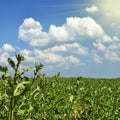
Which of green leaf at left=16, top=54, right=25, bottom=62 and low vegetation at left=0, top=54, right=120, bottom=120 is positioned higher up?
green leaf at left=16, top=54, right=25, bottom=62

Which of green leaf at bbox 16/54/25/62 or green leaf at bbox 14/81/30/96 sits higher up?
green leaf at bbox 16/54/25/62

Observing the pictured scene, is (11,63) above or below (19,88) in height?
above

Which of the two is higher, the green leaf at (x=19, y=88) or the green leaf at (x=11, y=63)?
the green leaf at (x=11, y=63)

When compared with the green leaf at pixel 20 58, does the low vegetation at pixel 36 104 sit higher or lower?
lower

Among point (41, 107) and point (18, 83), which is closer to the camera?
point (18, 83)

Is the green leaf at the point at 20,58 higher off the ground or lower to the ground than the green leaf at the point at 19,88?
higher

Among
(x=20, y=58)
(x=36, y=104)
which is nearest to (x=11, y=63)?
(x=20, y=58)

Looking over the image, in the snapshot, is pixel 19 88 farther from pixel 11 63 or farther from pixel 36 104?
pixel 36 104

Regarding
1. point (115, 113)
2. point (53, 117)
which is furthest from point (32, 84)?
point (115, 113)

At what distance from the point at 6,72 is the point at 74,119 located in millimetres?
7807

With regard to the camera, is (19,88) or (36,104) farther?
(36,104)

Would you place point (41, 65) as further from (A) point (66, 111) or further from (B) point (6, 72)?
(A) point (66, 111)

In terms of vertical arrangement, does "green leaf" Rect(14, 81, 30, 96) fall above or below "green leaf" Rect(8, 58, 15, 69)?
below

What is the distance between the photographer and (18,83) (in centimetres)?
298
